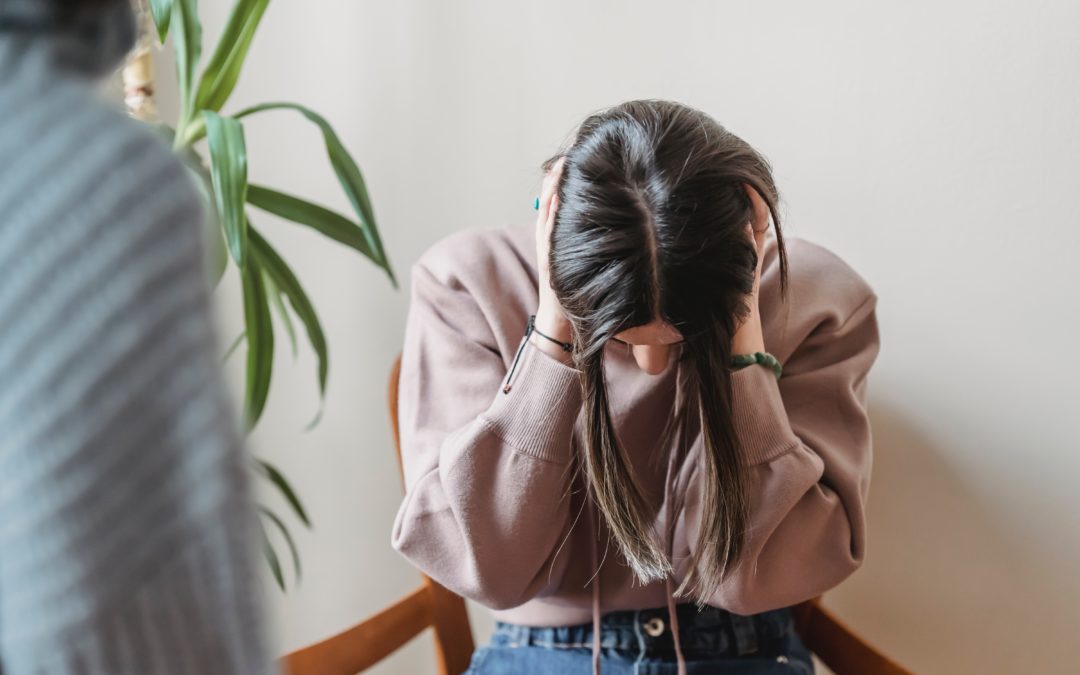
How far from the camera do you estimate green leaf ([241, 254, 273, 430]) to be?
101 centimetres

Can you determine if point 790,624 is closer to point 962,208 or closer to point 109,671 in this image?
point 962,208

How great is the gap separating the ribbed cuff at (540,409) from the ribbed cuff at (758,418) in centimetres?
15

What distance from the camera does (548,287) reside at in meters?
0.85

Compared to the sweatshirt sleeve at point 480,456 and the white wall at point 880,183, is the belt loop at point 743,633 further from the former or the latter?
the white wall at point 880,183

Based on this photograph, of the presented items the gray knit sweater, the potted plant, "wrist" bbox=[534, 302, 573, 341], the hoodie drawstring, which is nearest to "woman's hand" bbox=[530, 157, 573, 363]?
"wrist" bbox=[534, 302, 573, 341]

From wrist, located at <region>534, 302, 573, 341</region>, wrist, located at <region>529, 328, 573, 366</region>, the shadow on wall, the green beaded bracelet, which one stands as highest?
wrist, located at <region>534, 302, 573, 341</region>

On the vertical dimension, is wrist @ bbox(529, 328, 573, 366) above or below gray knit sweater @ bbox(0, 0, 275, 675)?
below

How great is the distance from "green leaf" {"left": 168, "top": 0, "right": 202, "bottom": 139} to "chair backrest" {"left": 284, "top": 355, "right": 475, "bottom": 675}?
1.20 ft

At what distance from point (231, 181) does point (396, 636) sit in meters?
0.52

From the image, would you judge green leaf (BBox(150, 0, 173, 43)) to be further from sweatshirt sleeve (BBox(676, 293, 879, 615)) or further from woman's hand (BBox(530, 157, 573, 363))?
sweatshirt sleeve (BBox(676, 293, 879, 615))

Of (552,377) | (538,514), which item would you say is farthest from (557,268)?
(538,514)

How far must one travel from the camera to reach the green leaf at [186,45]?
929 mm

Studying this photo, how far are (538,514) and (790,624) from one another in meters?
0.34

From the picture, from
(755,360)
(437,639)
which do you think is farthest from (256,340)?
(755,360)
